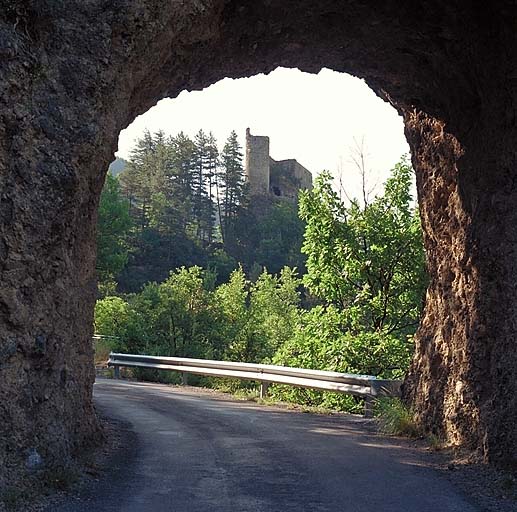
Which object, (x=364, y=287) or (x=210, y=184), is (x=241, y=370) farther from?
(x=210, y=184)

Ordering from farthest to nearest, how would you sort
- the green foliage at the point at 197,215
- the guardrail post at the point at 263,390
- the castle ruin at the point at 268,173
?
the castle ruin at the point at 268,173 → the green foliage at the point at 197,215 → the guardrail post at the point at 263,390

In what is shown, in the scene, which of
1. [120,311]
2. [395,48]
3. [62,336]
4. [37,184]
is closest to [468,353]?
[395,48]

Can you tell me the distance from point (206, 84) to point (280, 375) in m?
6.59

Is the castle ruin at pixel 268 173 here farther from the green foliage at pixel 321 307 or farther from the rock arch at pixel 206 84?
the rock arch at pixel 206 84

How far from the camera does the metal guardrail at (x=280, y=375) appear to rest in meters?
11.8

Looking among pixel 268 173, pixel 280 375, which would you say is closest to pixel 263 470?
pixel 280 375

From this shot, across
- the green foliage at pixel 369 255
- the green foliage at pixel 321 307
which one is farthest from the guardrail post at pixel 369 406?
the green foliage at pixel 369 255

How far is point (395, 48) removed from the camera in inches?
385

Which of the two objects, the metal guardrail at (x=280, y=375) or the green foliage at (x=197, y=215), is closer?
the metal guardrail at (x=280, y=375)

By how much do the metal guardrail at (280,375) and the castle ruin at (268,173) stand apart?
223 feet

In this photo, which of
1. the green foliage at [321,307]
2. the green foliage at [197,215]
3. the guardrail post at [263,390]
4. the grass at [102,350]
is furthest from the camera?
the green foliage at [197,215]

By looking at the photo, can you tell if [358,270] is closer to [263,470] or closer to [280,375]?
[280,375]

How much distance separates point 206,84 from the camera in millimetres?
10211

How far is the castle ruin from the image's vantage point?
89375 millimetres
